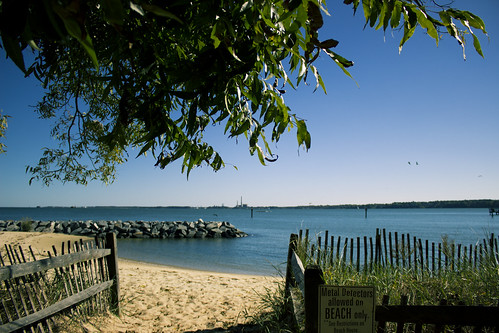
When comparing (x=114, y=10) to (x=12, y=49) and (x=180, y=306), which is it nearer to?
(x=12, y=49)

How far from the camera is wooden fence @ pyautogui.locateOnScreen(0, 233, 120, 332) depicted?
12.6ft

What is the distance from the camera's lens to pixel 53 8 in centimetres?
79

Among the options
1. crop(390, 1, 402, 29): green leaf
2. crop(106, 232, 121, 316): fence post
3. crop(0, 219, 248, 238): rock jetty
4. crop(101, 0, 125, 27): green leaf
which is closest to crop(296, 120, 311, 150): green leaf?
crop(390, 1, 402, 29): green leaf

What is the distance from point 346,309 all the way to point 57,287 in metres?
4.25

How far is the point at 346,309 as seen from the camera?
2.27m

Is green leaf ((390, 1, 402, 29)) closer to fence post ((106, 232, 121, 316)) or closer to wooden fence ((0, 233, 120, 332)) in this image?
wooden fence ((0, 233, 120, 332))

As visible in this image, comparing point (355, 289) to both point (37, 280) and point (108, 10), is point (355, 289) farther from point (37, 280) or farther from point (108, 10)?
point (37, 280)

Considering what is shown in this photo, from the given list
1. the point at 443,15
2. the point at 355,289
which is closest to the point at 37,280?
the point at 355,289

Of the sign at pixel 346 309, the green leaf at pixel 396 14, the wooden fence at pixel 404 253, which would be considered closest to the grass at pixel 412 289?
the wooden fence at pixel 404 253

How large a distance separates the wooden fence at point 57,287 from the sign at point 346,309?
131 inches

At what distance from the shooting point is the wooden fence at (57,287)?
3844 millimetres

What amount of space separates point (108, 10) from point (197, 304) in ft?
22.3

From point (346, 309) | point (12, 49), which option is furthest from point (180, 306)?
point (12, 49)

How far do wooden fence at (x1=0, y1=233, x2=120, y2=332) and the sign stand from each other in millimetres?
3334
